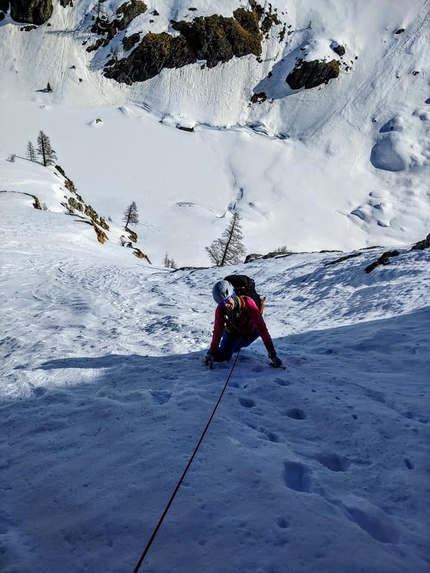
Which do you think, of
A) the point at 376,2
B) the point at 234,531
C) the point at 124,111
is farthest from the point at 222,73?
the point at 234,531

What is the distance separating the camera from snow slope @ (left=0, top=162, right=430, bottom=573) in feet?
8.23

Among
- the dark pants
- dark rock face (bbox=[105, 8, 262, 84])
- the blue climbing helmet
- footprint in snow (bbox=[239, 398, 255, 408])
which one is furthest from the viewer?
dark rock face (bbox=[105, 8, 262, 84])

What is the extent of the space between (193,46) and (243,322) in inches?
4717

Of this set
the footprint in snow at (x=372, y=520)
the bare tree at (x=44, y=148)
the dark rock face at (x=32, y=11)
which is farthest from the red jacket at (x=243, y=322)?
the dark rock face at (x=32, y=11)

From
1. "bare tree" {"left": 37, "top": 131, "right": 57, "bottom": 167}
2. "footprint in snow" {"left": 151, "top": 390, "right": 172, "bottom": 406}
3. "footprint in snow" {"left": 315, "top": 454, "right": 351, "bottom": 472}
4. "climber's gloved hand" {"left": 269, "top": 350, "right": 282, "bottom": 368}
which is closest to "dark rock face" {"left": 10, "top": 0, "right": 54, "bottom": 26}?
"bare tree" {"left": 37, "top": 131, "right": 57, "bottom": 167}

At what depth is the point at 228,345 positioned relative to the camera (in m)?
5.96

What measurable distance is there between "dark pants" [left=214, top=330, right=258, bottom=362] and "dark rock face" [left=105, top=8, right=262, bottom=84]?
112m

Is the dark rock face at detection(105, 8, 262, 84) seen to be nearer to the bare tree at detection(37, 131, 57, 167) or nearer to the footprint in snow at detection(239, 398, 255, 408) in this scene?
the bare tree at detection(37, 131, 57, 167)

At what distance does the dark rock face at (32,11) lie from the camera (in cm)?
9631

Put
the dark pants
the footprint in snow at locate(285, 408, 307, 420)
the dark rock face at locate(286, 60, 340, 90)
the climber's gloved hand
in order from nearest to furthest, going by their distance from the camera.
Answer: the footprint in snow at locate(285, 408, 307, 420)
the climber's gloved hand
the dark pants
the dark rock face at locate(286, 60, 340, 90)

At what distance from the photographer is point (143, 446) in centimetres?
366

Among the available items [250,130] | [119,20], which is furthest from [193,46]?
[250,130]

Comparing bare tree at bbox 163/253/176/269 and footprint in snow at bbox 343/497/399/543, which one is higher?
footprint in snow at bbox 343/497/399/543

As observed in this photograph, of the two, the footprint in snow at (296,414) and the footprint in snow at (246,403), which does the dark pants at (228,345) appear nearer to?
the footprint in snow at (246,403)
